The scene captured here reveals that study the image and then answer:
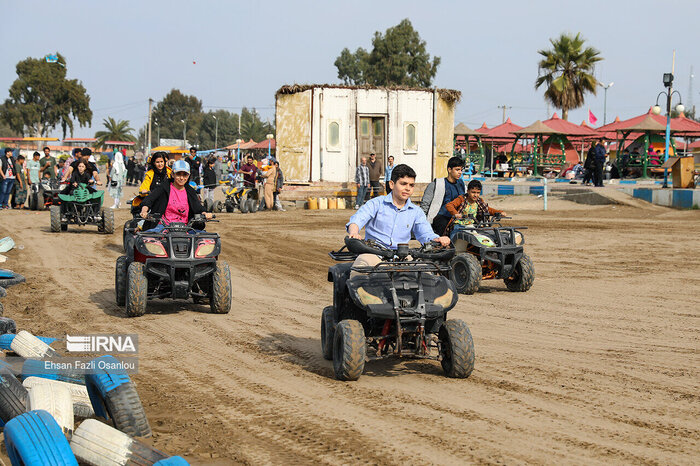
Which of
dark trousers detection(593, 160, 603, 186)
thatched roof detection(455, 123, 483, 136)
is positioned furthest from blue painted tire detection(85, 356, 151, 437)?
thatched roof detection(455, 123, 483, 136)

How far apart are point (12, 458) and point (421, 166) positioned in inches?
961

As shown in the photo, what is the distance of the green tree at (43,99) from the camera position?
83.4m

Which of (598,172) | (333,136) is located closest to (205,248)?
(333,136)

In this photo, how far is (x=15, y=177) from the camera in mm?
25453

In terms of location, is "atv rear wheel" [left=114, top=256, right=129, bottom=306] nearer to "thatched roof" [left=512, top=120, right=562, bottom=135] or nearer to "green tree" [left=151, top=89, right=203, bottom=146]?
"thatched roof" [left=512, top=120, right=562, bottom=135]

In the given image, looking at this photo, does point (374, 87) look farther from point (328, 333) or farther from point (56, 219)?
point (328, 333)

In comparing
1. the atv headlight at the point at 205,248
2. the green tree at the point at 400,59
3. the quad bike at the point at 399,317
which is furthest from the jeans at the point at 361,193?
the green tree at the point at 400,59

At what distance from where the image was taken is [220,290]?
919 centimetres

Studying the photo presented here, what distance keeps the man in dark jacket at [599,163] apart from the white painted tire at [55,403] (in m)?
25.5

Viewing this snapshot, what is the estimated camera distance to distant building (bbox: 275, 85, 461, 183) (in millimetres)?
26625

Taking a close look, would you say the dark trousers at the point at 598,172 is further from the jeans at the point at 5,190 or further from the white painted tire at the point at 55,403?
the white painted tire at the point at 55,403

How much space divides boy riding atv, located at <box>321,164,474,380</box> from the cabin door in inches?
817

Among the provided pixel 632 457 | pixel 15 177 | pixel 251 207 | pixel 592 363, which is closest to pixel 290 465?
pixel 632 457

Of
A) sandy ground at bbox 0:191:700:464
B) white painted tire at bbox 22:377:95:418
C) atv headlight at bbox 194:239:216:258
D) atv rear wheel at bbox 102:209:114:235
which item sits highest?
atv headlight at bbox 194:239:216:258
